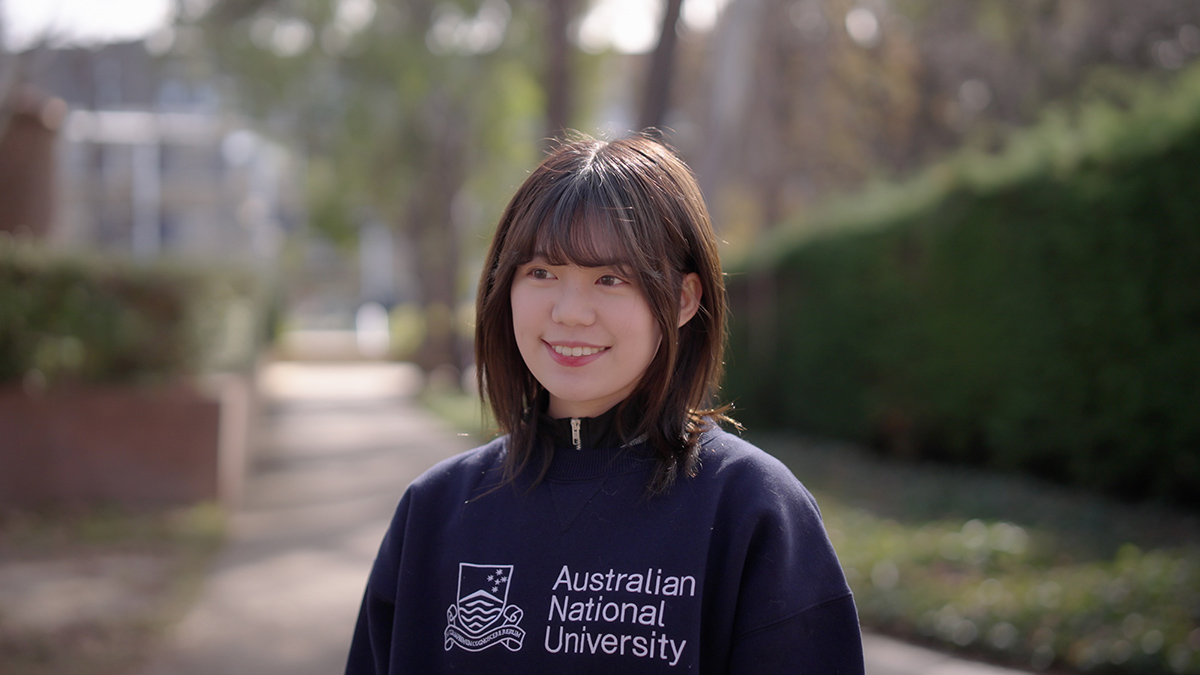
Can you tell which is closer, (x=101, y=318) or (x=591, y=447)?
(x=591, y=447)

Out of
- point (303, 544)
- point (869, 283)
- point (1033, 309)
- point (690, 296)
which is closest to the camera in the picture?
point (690, 296)

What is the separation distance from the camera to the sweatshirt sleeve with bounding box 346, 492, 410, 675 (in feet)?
5.30

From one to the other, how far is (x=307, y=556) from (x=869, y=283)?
6.71 meters

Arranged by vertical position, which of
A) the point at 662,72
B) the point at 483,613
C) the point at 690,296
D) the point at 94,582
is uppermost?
the point at 662,72

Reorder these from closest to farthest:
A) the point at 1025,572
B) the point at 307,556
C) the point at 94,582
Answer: the point at 1025,572, the point at 94,582, the point at 307,556

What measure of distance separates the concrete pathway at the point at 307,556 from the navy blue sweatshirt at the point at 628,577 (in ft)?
9.88

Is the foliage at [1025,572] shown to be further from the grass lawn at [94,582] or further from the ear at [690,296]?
the grass lawn at [94,582]

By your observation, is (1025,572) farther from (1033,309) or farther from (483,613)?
(483,613)

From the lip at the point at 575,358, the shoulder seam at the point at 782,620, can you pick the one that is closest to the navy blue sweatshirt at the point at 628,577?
the shoulder seam at the point at 782,620

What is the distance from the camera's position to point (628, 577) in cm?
142

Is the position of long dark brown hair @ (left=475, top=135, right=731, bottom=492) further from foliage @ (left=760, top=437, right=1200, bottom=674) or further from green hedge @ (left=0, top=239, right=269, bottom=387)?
green hedge @ (left=0, top=239, right=269, bottom=387)

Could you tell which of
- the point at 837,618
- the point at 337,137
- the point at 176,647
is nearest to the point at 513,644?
the point at 837,618

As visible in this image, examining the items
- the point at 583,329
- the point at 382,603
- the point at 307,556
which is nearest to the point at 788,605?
the point at 583,329

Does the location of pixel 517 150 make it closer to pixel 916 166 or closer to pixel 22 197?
pixel 916 166
